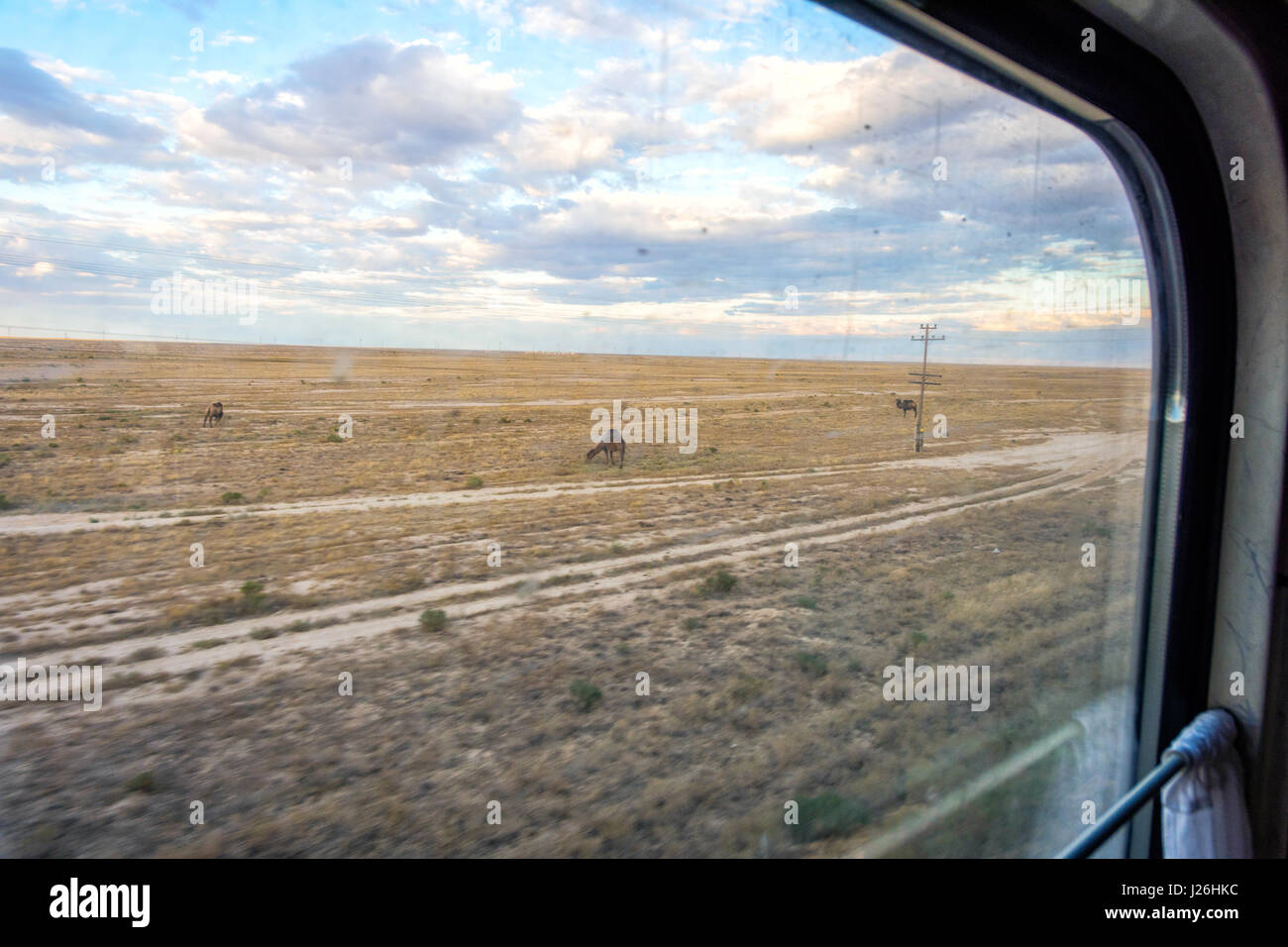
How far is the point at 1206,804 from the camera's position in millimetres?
2146

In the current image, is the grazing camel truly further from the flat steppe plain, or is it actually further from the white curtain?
the white curtain

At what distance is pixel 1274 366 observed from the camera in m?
2.16

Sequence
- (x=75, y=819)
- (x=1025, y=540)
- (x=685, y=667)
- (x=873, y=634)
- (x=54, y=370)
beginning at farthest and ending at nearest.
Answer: (x=1025, y=540) < (x=873, y=634) < (x=685, y=667) < (x=54, y=370) < (x=75, y=819)

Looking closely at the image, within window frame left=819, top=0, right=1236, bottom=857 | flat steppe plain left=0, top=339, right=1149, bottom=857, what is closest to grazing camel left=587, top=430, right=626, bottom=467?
flat steppe plain left=0, top=339, right=1149, bottom=857

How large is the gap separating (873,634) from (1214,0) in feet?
8.29

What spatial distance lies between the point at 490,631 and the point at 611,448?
278 centimetres

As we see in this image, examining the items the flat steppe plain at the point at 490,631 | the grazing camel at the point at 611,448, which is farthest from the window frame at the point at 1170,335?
the grazing camel at the point at 611,448

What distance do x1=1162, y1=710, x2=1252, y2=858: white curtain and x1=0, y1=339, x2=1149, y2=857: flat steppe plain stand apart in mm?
344

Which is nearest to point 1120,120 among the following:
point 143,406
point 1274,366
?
point 1274,366

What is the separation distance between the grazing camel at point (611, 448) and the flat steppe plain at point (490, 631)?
72 centimetres

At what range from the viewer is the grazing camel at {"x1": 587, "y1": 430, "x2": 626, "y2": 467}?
5.45m

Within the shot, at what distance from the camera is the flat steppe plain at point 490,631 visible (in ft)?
6.17

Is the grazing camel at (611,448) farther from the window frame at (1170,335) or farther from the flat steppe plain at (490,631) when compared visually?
the window frame at (1170,335)
